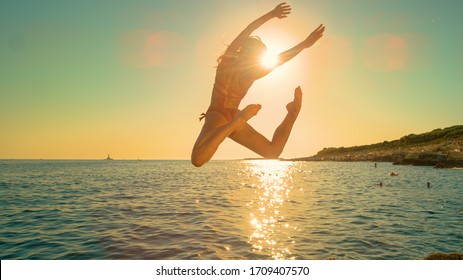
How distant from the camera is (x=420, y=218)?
18734mm

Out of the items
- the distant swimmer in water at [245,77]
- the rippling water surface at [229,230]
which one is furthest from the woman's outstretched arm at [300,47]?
the rippling water surface at [229,230]

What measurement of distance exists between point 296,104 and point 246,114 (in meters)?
1.32

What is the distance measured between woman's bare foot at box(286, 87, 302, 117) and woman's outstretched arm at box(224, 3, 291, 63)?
3.97 ft

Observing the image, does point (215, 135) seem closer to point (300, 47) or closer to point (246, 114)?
point (246, 114)

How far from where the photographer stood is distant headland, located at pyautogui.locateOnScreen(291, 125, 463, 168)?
252 ft

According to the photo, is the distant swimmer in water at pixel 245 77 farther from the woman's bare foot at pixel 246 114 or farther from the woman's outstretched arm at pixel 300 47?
the woman's bare foot at pixel 246 114

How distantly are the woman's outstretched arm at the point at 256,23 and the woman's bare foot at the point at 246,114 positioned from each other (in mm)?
1121

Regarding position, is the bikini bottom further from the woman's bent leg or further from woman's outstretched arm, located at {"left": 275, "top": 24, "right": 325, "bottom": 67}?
woman's outstretched arm, located at {"left": 275, "top": 24, "right": 325, "bottom": 67}

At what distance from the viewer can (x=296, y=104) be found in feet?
18.6

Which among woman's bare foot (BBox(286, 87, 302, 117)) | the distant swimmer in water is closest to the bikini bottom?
the distant swimmer in water

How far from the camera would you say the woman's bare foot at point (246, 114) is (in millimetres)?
4691
